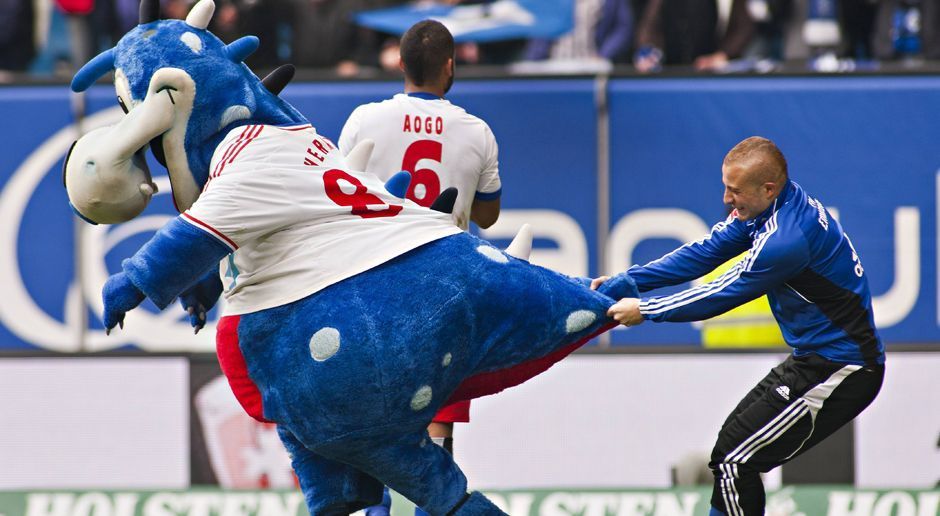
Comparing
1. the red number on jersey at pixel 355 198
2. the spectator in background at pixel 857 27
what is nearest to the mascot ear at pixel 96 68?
the red number on jersey at pixel 355 198

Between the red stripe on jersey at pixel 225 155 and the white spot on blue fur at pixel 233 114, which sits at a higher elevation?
the white spot on blue fur at pixel 233 114

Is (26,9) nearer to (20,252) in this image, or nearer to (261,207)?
(20,252)

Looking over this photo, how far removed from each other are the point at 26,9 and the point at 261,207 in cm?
641

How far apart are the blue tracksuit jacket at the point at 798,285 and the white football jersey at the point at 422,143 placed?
0.90 m

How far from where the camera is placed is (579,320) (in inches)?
189

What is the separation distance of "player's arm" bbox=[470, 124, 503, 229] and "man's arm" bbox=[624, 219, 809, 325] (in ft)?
3.66

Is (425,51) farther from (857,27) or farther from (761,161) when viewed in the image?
(857,27)

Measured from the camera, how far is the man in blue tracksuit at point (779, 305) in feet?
16.3

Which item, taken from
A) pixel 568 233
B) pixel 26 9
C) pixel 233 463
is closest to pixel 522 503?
pixel 233 463

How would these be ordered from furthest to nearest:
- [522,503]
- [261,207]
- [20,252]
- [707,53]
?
[707,53] < [20,252] < [522,503] < [261,207]

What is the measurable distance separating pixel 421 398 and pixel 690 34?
5.88 m

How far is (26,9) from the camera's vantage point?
10281 mm

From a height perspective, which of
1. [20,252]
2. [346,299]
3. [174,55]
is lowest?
[20,252]

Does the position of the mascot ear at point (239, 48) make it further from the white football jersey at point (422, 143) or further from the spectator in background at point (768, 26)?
the spectator in background at point (768, 26)
